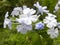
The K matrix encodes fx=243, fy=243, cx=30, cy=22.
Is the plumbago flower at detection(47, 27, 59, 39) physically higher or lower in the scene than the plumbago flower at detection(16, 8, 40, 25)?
lower

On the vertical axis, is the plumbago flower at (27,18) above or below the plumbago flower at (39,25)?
above

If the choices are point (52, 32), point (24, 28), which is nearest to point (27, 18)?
point (24, 28)

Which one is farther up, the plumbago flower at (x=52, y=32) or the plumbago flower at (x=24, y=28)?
the plumbago flower at (x=24, y=28)

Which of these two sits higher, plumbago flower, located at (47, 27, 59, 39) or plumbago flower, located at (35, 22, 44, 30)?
plumbago flower, located at (35, 22, 44, 30)

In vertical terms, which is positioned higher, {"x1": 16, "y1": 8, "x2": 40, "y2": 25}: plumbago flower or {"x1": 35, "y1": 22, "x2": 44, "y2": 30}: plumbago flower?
{"x1": 16, "y1": 8, "x2": 40, "y2": 25}: plumbago flower

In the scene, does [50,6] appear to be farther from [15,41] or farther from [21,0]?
[15,41]

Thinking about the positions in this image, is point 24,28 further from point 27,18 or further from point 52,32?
point 52,32

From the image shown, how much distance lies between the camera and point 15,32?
59.1 inches

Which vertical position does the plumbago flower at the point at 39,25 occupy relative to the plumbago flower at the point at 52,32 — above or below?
above

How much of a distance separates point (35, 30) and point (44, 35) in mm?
73

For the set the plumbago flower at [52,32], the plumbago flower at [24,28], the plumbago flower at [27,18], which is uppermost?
the plumbago flower at [27,18]

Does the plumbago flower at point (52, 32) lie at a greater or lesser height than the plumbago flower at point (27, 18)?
lesser

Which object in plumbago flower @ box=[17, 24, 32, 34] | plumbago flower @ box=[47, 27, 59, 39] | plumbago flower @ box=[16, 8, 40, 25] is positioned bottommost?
plumbago flower @ box=[47, 27, 59, 39]

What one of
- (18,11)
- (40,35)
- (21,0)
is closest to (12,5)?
(21,0)
